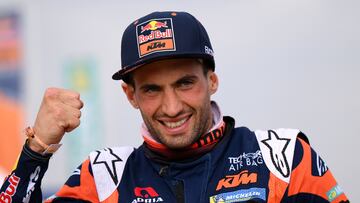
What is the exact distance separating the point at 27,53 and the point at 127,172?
158 cm

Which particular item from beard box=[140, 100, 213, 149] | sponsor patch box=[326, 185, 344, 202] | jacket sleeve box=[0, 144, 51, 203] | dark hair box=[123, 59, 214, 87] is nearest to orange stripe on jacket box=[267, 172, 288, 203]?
sponsor patch box=[326, 185, 344, 202]

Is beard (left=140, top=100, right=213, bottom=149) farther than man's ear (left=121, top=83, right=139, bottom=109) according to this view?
No

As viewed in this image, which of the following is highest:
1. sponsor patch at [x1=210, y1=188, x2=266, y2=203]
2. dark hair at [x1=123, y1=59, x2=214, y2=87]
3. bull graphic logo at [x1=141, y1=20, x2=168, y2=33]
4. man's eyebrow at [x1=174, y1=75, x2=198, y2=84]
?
bull graphic logo at [x1=141, y1=20, x2=168, y2=33]

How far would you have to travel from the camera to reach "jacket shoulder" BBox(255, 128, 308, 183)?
5.46 feet

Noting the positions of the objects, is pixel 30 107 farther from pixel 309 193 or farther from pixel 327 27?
pixel 309 193

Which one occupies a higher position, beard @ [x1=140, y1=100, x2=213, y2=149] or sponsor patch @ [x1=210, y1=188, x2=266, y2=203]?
beard @ [x1=140, y1=100, x2=213, y2=149]

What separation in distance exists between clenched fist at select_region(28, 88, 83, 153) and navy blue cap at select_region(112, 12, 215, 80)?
0.16 metres

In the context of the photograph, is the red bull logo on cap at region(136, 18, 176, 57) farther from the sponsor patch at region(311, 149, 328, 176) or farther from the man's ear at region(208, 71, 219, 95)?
the sponsor patch at region(311, 149, 328, 176)

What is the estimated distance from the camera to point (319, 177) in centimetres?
166

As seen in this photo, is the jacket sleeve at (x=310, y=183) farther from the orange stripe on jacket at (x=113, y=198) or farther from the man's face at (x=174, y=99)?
the orange stripe on jacket at (x=113, y=198)

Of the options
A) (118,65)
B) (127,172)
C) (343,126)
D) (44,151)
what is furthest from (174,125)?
(118,65)

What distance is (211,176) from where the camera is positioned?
170 centimetres

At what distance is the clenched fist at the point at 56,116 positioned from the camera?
1.68m

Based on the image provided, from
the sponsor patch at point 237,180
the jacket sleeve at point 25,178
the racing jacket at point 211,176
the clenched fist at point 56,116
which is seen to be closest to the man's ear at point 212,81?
the racing jacket at point 211,176
